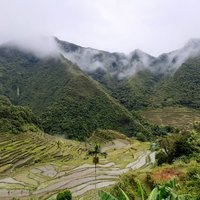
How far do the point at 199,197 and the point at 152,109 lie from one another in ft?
525

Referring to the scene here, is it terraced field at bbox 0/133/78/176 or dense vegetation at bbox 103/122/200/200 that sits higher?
dense vegetation at bbox 103/122/200/200

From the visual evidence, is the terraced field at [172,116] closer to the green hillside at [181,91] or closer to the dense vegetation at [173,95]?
the dense vegetation at [173,95]

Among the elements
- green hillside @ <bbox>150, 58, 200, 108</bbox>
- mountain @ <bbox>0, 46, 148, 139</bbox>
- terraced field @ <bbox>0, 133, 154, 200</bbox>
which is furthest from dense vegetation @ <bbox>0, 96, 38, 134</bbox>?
green hillside @ <bbox>150, 58, 200, 108</bbox>

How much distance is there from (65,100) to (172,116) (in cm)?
4062

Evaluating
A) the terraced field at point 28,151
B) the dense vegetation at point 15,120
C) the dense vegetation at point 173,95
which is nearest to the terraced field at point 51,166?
the terraced field at point 28,151

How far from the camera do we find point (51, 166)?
72.0 metres

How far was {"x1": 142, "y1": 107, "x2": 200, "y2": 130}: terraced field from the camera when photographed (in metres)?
149

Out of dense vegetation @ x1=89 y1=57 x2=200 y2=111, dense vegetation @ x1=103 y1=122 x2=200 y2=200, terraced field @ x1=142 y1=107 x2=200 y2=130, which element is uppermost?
dense vegetation @ x1=103 y1=122 x2=200 y2=200

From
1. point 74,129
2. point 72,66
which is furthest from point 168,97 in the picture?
point 74,129

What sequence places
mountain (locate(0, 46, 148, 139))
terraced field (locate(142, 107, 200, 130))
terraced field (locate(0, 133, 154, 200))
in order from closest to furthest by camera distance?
terraced field (locate(0, 133, 154, 200)) < mountain (locate(0, 46, 148, 139)) < terraced field (locate(142, 107, 200, 130))

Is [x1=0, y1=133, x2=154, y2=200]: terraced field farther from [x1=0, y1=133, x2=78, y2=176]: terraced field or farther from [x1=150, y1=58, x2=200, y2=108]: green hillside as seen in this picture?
[x1=150, y1=58, x2=200, y2=108]: green hillside

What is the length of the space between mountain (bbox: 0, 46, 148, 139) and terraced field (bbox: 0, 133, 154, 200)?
3600 cm

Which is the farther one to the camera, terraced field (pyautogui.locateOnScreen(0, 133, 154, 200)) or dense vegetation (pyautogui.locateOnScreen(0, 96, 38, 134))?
dense vegetation (pyautogui.locateOnScreen(0, 96, 38, 134))

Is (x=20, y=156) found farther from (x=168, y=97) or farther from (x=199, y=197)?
(x=168, y=97)
